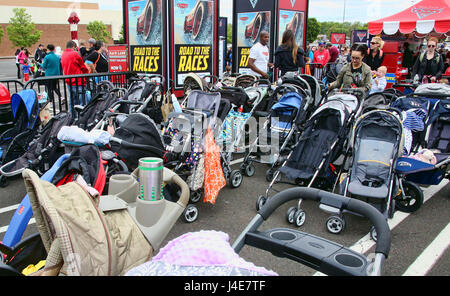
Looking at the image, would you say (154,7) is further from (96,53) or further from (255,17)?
(255,17)

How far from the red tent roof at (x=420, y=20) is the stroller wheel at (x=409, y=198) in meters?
10.2

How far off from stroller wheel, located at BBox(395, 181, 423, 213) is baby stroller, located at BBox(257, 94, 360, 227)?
82cm

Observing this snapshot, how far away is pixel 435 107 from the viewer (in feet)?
19.0

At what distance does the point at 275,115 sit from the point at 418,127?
2.10m

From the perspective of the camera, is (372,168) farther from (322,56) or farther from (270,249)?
(322,56)

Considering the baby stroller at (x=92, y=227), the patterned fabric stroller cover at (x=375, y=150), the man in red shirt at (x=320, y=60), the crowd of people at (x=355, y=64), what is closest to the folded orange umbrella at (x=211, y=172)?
the patterned fabric stroller cover at (x=375, y=150)

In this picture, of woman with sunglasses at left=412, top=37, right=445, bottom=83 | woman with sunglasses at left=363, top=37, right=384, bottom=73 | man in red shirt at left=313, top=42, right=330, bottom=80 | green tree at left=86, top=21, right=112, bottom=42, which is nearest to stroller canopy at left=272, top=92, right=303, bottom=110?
woman with sunglasses at left=363, top=37, right=384, bottom=73

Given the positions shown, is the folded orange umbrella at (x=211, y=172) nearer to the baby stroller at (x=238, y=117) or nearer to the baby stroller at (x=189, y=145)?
the baby stroller at (x=189, y=145)

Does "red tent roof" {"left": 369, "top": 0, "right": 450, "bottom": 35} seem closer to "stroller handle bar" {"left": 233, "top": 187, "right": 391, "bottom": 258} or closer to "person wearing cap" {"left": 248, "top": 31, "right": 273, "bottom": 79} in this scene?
"person wearing cap" {"left": 248, "top": 31, "right": 273, "bottom": 79}

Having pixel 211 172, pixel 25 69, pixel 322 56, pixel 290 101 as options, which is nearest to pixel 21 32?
pixel 25 69

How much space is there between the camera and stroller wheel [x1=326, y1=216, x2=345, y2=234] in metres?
4.03

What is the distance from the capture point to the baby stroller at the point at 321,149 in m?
4.62

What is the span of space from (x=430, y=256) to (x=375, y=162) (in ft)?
4.00

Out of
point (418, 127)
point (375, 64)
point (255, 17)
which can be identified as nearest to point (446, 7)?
point (375, 64)
